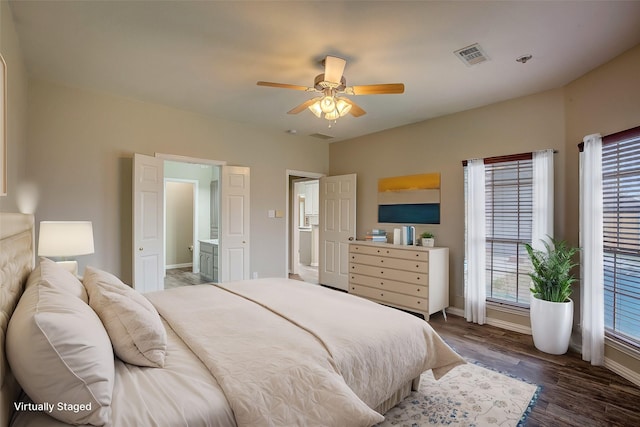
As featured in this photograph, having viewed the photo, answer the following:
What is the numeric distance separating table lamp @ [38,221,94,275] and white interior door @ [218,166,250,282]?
72.5 inches

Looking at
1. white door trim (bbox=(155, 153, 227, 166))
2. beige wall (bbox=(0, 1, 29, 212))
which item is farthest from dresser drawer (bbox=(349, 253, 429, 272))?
beige wall (bbox=(0, 1, 29, 212))

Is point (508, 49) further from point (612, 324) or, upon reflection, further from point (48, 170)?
point (48, 170)

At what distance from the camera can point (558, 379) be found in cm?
247

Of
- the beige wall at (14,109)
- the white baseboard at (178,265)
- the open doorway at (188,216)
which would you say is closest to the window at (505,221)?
the beige wall at (14,109)

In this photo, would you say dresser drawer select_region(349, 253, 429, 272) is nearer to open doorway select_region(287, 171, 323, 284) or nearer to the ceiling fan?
the ceiling fan

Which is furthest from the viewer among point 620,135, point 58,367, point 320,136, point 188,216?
point 188,216

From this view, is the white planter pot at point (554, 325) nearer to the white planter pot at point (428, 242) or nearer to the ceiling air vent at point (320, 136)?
the white planter pot at point (428, 242)

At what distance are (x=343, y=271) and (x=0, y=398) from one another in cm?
469

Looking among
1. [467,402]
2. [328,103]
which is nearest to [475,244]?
[467,402]

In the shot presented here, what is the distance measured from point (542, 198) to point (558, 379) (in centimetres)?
176

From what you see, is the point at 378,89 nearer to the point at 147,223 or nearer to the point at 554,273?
the point at 554,273

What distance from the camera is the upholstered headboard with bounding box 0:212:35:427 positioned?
95 centimetres

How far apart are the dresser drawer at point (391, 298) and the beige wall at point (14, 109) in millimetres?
3883

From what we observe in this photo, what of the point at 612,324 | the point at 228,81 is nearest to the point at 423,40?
A: the point at 228,81
